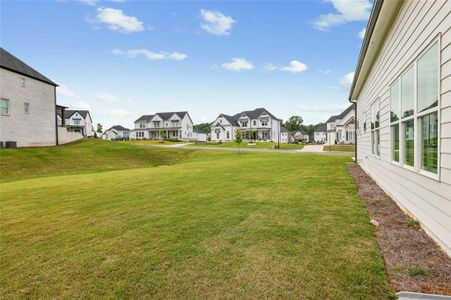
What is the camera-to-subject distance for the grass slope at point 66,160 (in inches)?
693

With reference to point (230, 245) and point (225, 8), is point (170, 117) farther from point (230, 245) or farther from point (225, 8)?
point (230, 245)

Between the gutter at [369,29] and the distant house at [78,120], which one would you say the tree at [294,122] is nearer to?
the distant house at [78,120]

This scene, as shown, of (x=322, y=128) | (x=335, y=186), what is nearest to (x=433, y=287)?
(x=335, y=186)

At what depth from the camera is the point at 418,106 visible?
4.37m

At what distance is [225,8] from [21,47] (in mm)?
26444

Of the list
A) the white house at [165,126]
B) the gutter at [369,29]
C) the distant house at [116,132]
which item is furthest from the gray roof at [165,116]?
the gutter at [369,29]

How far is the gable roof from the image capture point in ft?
73.8

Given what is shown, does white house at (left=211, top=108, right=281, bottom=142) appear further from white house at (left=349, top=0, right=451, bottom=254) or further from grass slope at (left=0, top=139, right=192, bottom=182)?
white house at (left=349, top=0, right=451, bottom=254)

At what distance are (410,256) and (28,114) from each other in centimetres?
3082

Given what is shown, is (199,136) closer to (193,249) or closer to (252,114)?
(252,114)

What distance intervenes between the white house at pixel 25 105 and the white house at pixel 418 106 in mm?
28125

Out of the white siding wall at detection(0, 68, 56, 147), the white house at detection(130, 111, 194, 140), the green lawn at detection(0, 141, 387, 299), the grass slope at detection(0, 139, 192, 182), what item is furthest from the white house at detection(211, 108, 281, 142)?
the green lawn at detection(0, 141, 387, 299)

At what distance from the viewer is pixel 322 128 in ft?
287

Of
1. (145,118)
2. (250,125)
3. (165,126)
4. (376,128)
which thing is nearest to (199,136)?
(165,126)
